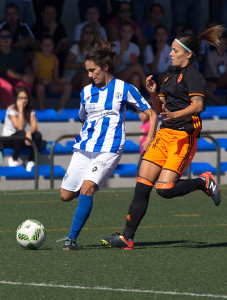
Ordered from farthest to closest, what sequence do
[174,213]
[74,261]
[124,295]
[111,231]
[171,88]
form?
1. [174,213]
2. [111,231]
3. [171,88]
4. [74,261]
5. [124,295]

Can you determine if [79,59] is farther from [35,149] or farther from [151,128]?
[151,128]

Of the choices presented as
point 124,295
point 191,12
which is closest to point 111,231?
point 124,295

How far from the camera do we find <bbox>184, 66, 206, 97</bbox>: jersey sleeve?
7203 mm

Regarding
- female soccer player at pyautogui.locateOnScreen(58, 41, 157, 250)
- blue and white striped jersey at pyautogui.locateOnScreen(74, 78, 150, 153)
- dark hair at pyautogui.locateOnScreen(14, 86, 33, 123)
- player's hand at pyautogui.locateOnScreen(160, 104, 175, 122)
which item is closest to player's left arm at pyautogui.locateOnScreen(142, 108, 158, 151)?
female soccer player at pyautogui.locateOnScreen(58, 41, 157, 250)

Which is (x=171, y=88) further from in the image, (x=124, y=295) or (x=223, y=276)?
(x=124, y=295)

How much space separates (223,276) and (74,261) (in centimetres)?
136

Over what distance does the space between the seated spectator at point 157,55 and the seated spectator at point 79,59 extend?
4.99 ft

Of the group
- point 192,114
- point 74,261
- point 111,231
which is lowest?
point 111,231

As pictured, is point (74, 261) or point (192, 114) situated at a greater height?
point (192, 114)

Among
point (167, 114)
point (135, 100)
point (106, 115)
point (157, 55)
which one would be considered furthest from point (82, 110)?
point (157, 55)

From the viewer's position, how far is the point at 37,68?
1580 cm

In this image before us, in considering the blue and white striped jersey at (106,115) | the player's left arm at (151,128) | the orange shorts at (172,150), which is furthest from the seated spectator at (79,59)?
the orange shorts at (172,150)

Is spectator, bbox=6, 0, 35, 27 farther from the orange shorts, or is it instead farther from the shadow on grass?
the orange shorts

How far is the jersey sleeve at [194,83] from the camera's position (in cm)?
720
